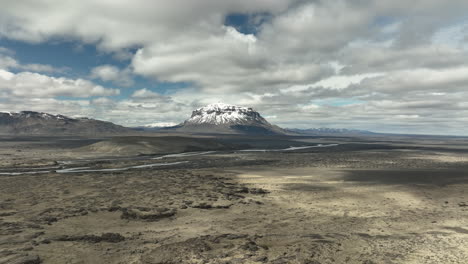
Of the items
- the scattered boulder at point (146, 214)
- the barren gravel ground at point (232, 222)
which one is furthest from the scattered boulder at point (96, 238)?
the scattered boulder at point (146, 214)

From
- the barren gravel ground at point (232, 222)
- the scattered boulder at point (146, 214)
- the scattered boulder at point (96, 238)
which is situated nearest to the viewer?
the barren gravel ground at point (232, 222)

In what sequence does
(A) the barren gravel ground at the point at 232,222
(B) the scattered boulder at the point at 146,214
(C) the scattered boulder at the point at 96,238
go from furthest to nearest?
(B) the scattered boulder at the point at 146,214, (C) the scattered boulder at the point at 96,238, (A) the barren gravel ground at the point at 232,222

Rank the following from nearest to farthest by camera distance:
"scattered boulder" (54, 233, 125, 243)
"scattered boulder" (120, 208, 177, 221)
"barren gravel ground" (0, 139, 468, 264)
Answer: "barren gravel ground" (0, 139, 468, 264), "scattered boulder" (54, 233, 125, 243), "scattered boulder" (120, 208, 177, 221)

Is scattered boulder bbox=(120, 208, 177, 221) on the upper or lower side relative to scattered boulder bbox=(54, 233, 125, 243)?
lower

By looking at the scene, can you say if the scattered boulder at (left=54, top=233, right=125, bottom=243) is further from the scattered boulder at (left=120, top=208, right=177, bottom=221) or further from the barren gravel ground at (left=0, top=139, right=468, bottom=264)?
the scattered boulder at (left=120, top=208, right=177, bottom=221)

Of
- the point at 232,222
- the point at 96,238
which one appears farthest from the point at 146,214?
the point at 232,222

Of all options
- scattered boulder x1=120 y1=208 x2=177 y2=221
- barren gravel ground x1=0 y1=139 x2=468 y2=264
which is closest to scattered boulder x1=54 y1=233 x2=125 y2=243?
barren gravel ground x1=0 y1=139 x2=468 y2=264

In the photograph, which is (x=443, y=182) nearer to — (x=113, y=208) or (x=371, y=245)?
(x=371, y=245)

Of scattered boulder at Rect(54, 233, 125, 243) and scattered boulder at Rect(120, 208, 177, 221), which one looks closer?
scattered boulder at Rect(54, 233, 125, 243)

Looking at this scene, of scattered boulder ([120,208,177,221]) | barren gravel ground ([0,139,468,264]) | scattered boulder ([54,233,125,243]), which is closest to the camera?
barren gravel ground ([0,139,468,264])

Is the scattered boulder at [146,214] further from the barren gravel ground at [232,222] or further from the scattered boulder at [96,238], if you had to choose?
the scattered boulder at [96,238]

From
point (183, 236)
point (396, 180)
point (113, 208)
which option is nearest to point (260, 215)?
point (183, 236)
